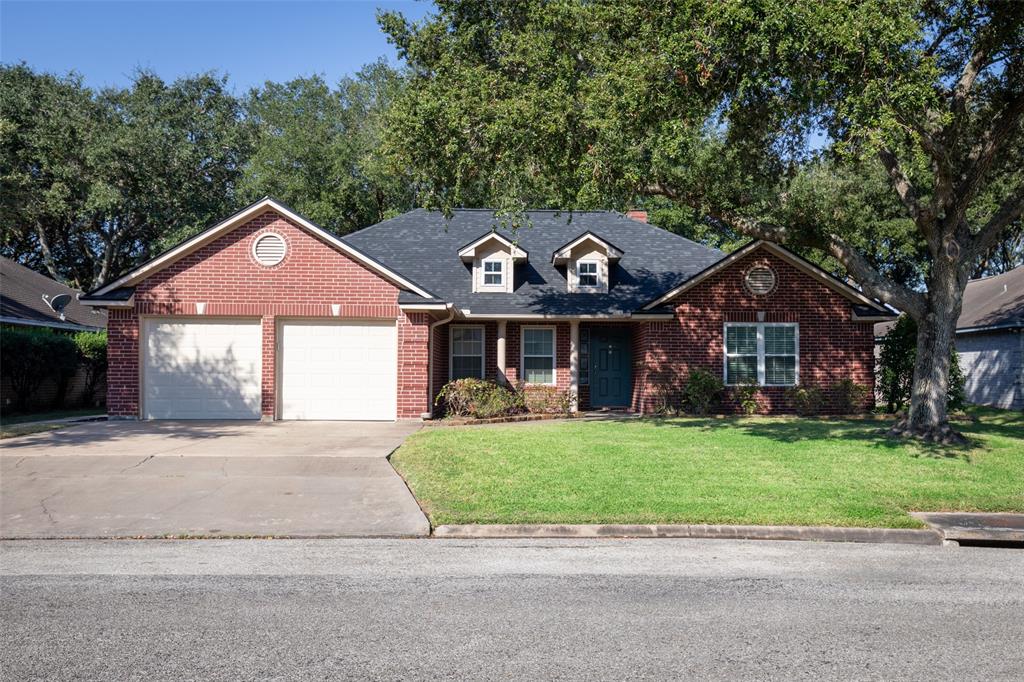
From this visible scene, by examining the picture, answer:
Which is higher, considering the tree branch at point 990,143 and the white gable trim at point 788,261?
the tree branch at point 990,143

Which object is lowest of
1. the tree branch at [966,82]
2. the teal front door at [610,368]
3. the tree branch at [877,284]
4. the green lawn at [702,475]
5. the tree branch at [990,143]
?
the green lawn at [702,475]

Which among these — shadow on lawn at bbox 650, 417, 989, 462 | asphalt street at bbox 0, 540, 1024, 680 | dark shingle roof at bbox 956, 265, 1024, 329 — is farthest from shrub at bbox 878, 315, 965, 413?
asphalt street at bbox 0, 540, 1024, 680

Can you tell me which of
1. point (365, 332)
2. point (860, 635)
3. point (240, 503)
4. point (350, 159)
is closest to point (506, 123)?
point (365, 332)

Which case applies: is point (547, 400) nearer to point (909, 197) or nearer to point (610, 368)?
point (610, 368)

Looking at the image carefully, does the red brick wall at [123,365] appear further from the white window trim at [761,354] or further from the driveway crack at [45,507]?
the white window trim at [761,354]

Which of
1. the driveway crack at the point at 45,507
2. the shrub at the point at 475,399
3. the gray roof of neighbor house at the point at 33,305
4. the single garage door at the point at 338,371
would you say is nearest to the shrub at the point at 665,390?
the shrub at the point at 475,399

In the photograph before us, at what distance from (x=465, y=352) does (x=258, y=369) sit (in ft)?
20.0

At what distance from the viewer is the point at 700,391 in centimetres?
1969

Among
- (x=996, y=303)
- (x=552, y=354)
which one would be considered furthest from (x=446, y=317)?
(x=996, y=303)

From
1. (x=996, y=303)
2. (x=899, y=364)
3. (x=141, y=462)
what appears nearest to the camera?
(x=141, y=462)

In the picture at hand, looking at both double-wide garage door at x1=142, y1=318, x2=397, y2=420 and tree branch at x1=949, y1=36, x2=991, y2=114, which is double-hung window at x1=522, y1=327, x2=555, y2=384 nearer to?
double-wide garage door at x1=142, y1=318, x2=397, y2=420

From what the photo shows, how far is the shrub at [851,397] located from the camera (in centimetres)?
2014

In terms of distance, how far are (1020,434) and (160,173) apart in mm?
34273

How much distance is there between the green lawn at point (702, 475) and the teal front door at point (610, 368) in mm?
6389
